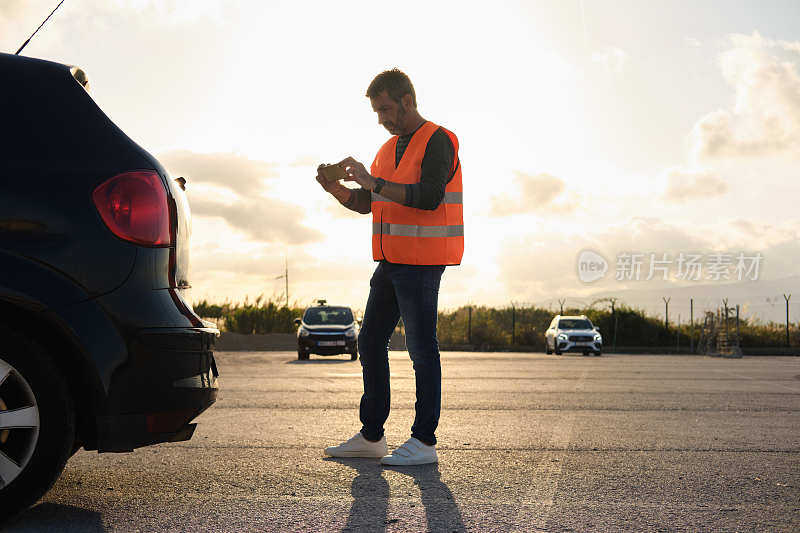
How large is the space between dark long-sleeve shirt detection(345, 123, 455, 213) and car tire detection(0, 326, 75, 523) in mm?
2171

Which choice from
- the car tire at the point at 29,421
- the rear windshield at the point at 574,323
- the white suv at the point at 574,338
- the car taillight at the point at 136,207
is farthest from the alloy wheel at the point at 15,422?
the rear windshield at the point at 574,323

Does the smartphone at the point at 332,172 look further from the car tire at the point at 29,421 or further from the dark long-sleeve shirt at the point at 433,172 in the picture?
the car tire at the point at 29,421

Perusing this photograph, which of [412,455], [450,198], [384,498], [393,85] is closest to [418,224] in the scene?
[450,198]

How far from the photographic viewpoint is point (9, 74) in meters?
3.61

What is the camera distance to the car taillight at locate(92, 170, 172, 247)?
3395 millimetres

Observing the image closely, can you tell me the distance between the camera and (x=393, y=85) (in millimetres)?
4945

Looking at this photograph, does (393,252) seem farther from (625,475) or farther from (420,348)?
(625,475)

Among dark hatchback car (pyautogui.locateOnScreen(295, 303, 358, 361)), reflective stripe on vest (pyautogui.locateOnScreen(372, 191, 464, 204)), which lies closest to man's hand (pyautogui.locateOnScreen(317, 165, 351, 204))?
reflective stripe on vest (pyautogui.locateOnScreen(372, 191, 464, 204))

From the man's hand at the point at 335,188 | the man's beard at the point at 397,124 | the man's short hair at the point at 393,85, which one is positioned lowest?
the man's hand at the point at 335,188

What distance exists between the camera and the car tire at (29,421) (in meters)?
3.26

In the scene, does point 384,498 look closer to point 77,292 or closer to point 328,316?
point 77,292

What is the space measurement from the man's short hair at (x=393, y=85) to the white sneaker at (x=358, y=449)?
2016 mm

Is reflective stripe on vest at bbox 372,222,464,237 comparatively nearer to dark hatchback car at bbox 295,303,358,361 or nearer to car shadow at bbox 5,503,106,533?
car shadow at bbox 5,503,106,533

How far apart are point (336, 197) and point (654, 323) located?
31288 millimetres
